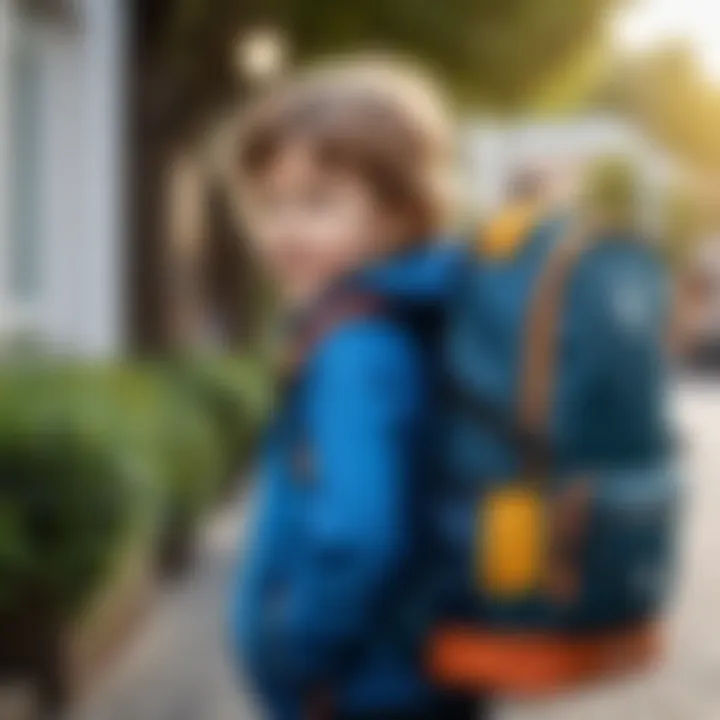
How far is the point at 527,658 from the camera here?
217 cm

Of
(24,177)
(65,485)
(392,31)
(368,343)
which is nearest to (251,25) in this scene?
(392,31)

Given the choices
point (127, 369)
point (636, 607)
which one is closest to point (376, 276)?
point (636, 607)

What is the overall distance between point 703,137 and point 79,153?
26.3 metres

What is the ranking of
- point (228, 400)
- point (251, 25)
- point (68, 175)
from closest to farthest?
1. point (228, 400)
2. point (68, 175)
3. point (251, 25)

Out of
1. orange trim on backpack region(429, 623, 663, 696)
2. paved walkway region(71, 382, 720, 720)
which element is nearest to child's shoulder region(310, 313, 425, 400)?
orange trim on backpack region(429, 623, 663, 696)

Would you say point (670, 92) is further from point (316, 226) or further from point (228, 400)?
point (316, 226)

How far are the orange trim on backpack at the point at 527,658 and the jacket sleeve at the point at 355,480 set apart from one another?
0.13m

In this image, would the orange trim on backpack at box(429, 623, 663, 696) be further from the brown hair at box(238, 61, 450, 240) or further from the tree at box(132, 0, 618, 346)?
the tree at box(132, 0, 618, 346)

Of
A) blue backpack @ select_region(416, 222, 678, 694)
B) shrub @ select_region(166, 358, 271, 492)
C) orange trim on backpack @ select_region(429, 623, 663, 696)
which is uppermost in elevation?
shrub @ select_region(166, 358, 271, 492)

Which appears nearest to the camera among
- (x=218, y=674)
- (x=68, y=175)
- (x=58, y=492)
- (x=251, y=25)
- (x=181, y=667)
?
(x=58, y=492)

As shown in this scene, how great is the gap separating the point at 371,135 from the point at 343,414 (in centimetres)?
37

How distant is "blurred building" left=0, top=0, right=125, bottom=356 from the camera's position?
30.7ft

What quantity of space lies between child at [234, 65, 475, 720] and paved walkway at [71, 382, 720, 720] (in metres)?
2.31

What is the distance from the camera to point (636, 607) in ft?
7.19
